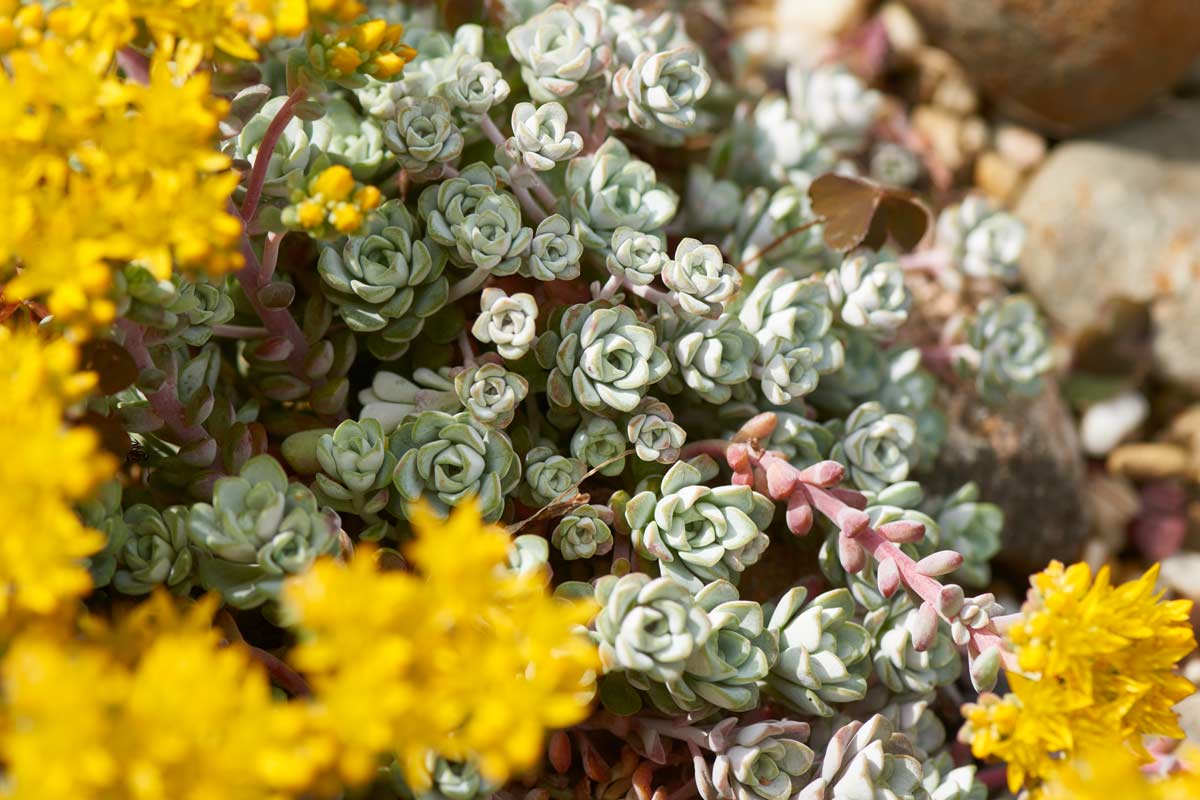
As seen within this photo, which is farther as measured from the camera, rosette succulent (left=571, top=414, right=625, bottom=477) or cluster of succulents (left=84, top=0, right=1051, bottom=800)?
rosette succulent (left=571, top=414, right=625, bottom=477)

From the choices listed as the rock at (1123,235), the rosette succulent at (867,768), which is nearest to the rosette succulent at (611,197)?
the rosette succulent at (867,768)

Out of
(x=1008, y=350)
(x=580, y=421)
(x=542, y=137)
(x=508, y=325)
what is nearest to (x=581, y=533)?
(x=580, y=421)

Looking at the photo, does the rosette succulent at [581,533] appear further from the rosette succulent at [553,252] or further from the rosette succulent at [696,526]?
the rosette succulent at [553,252]

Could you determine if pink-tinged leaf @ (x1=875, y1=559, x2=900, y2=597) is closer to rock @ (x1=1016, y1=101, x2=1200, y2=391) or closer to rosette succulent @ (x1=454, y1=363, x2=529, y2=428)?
rosette succulent @ (x1=454, y1=363, x2=529, y2=428)

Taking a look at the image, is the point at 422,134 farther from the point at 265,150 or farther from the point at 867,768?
the point at 867,768

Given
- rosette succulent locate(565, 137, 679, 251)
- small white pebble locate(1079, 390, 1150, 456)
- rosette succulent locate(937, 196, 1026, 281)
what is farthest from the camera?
small white pebble locate(1079, 390, 1150, 456)

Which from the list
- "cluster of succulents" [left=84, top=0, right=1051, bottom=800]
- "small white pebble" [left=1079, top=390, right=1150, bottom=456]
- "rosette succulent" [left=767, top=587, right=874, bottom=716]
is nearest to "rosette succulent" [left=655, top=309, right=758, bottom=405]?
"cluster of succulents" [left=84, top=0, right=1051, bottom=800]

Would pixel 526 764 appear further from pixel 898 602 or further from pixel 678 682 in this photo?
pixel 898 602

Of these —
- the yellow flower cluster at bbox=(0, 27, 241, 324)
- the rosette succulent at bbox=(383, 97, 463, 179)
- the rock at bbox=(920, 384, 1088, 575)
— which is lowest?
the rock at bbox=(920, 384, 1088, 575)
